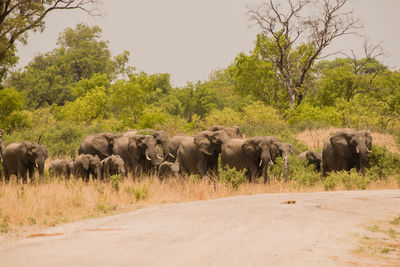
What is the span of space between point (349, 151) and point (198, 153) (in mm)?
5738

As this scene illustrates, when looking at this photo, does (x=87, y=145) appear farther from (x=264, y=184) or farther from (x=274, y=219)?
(x=274, y=219)

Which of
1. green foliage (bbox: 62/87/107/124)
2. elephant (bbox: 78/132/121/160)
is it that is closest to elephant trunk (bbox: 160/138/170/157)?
elephant (bbox: 78/132/121/160)

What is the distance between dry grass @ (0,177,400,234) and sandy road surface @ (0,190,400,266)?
1.13 meters

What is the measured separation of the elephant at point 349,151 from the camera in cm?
1764

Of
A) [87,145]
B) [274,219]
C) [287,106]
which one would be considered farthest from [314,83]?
[274,219]

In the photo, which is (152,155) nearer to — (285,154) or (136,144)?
(136,144)

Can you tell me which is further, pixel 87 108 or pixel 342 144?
pixel 87 108

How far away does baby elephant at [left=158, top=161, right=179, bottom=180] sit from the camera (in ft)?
60.3

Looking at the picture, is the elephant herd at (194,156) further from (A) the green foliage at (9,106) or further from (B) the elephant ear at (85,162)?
(A) the green foliage at (9,106)

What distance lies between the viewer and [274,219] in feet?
25.7

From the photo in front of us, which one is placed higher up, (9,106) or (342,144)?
(9,106)

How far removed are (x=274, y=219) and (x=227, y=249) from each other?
2005 mm

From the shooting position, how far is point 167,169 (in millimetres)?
18922

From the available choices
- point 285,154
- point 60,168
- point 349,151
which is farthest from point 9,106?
point 349,151
